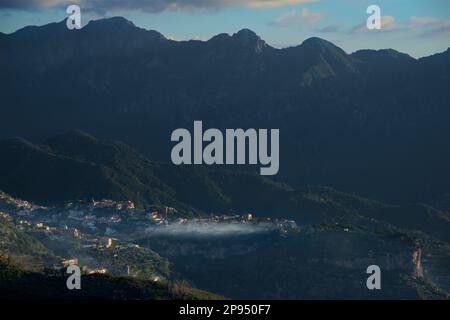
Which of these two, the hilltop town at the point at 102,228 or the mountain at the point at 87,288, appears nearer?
the mountain at the point at 87,288

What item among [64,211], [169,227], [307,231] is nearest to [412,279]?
[307,231]

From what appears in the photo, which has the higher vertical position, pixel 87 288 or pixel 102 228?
pixel 87 288

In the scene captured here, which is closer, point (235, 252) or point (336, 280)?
point (336, 280)

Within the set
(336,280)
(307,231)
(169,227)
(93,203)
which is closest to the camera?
(336,280)

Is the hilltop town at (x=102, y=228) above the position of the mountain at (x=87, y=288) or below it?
below

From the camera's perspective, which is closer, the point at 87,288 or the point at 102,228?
the point at 87,288

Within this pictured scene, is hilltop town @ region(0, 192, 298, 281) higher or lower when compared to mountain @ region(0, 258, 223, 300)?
lower

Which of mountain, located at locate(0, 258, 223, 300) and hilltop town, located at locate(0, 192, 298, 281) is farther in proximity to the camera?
hilltop town, located at locate(0, 192, 298, 281)
